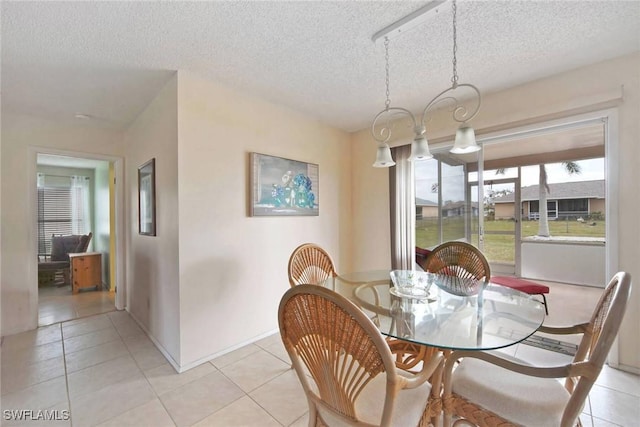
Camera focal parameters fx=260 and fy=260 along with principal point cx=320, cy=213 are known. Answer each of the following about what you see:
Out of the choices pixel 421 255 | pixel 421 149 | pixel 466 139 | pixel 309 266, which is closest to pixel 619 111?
pixel 466 139

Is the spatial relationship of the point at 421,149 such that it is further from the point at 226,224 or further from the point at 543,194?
the point at 543,194

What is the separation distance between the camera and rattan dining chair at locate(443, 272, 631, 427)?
901 mm

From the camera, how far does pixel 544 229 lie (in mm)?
5035

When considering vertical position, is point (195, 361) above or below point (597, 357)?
below

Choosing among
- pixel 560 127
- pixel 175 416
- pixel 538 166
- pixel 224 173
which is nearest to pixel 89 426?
pixel 175 416

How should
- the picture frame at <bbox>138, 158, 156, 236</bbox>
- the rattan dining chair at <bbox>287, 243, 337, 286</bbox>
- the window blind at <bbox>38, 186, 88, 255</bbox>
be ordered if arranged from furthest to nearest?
1. the window blind at <bbox>38, 186, 88, 255</bbox>
2. the picture frame at <bbox>138, 158, 156, 236</bbox>
3. the rattan dining chair at <bbox>287, 243, 337, 286</bbox>

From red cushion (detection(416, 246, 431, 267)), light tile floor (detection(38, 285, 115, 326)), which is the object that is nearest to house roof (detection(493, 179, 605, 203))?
red cushion (detection(416, 246, 431, 267))

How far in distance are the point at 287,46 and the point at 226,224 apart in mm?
1562

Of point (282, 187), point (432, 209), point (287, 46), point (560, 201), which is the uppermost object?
point (287, 46)

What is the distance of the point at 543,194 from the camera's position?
4.82m

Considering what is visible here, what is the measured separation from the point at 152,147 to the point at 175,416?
233 cm

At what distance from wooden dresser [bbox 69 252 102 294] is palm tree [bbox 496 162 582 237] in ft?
24.9

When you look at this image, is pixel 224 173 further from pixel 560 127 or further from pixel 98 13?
pixel 560 127

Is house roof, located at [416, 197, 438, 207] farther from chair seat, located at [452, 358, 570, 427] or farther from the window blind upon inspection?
the window blind
